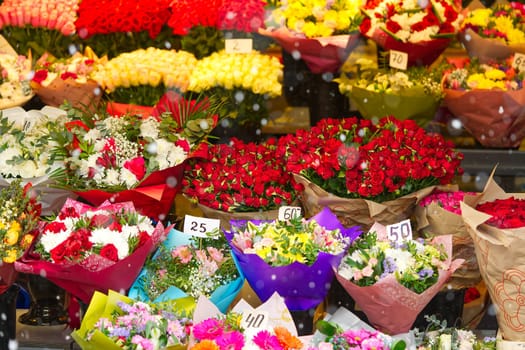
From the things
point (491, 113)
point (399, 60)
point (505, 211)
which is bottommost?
point (491, 113)

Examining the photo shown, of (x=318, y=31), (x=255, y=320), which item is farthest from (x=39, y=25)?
(x=255, y=320)

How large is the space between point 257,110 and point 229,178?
2.60ft

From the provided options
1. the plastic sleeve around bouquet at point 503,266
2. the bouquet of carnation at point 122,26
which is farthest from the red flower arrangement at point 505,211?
the bouquet of carnation at point 122,26

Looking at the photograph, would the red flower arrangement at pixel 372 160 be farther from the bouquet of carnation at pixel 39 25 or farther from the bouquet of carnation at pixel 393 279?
the bouquet of carnation at pixel 39 25

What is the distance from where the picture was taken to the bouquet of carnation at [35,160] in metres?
3.22

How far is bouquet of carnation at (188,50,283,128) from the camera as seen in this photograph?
12.7 feet

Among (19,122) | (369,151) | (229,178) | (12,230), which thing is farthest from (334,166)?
(19,122)

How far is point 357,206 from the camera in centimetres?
313

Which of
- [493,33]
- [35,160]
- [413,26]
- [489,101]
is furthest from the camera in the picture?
[493,33]

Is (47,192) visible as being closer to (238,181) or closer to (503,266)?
(238,181)

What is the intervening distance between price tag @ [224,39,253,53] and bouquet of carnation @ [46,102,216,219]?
2.64 feet

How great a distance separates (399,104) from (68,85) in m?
1.53

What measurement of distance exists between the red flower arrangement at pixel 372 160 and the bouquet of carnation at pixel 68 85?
118 cm

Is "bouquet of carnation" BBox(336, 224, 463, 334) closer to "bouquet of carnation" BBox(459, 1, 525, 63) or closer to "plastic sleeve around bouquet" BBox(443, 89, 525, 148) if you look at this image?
"plastic sleeve around bouquet" BBox(443, 89, 525, 148)
